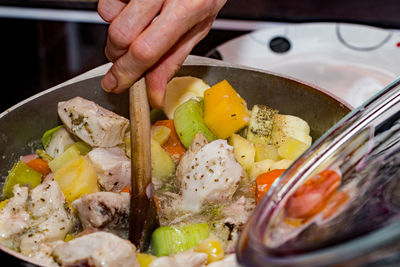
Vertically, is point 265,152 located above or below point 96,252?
above

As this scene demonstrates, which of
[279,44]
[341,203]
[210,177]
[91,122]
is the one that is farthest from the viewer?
[279,44]

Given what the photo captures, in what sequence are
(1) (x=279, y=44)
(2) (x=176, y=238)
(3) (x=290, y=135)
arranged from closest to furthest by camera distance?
(2) (x=176, y=238) < (3) (x=290, y=135) < (1) (x=279, y=44)

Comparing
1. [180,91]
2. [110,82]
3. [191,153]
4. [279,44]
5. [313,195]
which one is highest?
[279,44]

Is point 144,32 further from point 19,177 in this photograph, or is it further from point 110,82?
point 19,177

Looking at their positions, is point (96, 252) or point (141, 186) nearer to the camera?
point (96, 252)

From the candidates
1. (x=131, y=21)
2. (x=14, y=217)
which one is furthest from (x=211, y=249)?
(x=131, y=21)

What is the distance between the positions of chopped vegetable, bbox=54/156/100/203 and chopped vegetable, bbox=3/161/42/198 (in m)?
0.08

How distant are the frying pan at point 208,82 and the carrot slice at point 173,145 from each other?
18cm

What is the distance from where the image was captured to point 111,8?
1.14 meters

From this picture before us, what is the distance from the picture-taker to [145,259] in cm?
95

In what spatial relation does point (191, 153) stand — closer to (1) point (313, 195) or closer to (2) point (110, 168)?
(2) point (110, 168)

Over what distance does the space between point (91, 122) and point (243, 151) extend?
409mm

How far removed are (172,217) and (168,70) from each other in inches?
14.5

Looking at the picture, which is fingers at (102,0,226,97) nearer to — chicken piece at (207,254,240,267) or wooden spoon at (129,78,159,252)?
wooden spoon at (129,78,159,252)
